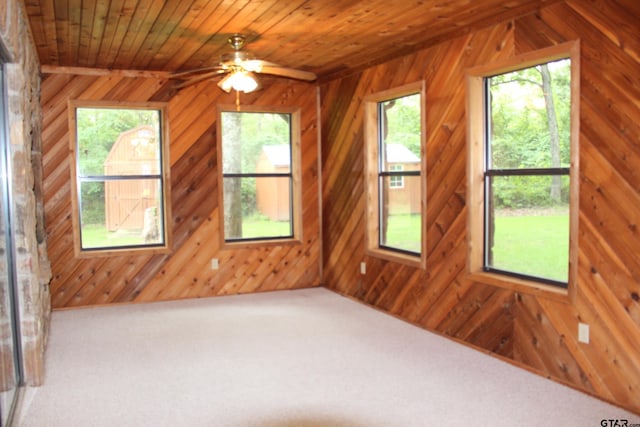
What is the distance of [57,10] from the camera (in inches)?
148

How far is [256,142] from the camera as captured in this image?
6664mm

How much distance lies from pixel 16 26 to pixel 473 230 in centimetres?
346

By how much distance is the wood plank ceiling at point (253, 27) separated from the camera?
147 inches

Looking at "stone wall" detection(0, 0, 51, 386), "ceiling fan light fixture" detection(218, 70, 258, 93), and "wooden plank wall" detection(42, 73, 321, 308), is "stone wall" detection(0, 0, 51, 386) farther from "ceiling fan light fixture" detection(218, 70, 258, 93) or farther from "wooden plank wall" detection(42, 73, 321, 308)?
"wooden plank wall" detection(42, 73, 321, 308)

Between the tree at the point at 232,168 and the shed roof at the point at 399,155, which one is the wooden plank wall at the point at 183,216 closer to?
the tree at the point at 232,168

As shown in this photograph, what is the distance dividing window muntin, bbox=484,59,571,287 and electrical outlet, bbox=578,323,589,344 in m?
0.35

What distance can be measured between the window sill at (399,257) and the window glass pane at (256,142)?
175cm

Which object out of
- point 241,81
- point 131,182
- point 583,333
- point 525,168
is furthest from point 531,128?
point 131,182

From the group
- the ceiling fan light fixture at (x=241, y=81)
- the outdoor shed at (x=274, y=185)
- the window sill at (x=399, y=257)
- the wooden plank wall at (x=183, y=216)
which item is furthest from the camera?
the outdoor shed at (x=274, y=185)

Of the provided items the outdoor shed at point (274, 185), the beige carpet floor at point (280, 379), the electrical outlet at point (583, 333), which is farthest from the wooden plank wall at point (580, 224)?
the outdoor shed at point (274, 185)

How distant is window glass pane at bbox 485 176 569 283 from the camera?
378cm

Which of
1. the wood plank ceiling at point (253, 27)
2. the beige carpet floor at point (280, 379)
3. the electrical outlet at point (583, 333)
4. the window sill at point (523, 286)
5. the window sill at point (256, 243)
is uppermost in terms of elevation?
the wood plank ceiling at point (253, 27)

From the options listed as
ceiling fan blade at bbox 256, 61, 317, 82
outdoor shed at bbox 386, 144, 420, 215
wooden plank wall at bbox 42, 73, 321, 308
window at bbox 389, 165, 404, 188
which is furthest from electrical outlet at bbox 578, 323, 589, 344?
wooden plank wall at bbox 42, 73, 321, 308

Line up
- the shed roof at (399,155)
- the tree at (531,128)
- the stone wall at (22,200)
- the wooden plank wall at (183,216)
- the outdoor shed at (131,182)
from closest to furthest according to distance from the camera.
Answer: the stone wall at (22,200) → the tree at (531,128) → the shed roof at (399,155) → the wooden plank wall at (183,216) → the outdoor shed at (131,182)
